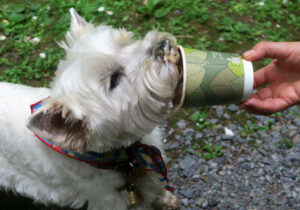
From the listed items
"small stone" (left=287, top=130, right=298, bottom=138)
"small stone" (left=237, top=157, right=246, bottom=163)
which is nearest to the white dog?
"small stone" (left=237, top=157, right=246, bottom=163)

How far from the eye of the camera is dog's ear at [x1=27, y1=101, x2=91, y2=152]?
1707mm

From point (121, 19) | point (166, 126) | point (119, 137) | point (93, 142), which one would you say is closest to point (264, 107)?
point (119, 137)

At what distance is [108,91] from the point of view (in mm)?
1926

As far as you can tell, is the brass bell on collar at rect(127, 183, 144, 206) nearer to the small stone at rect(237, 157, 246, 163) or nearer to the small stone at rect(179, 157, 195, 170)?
the small stone at rect(179, 157, 195, 170)

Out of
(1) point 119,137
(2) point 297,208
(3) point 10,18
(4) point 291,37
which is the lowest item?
(2) point 297,208

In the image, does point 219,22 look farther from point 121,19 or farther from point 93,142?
point 93,142

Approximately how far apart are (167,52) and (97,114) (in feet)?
1.87

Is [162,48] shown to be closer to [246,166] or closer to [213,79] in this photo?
[213,79]

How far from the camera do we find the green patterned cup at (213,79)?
177 centimetres

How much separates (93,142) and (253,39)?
2.91 meters

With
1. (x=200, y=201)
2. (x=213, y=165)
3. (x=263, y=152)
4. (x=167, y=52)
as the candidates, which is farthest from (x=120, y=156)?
(x=263, y=152)

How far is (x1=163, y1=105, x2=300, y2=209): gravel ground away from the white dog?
62cm

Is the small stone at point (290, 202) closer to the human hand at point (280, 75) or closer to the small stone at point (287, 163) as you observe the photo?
the small stone at point (287, 163)

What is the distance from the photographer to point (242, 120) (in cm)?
337
